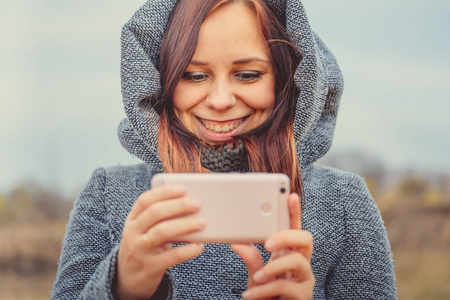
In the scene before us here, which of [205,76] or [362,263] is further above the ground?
[205,76]

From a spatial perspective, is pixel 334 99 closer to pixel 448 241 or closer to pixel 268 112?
pixel 268 112

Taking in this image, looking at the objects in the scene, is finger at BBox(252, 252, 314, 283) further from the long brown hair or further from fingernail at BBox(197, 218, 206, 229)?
the long brown hair

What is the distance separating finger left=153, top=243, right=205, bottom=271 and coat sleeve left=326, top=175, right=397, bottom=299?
592mm

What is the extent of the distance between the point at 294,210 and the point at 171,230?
0.22 m

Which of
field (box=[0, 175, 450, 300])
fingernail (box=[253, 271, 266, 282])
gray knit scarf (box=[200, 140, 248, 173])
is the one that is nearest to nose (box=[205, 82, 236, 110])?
gray knit scarf (box=[200, 140, 248, 173])

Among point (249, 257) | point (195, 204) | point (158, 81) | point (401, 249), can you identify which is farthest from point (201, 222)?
point (401, 249)

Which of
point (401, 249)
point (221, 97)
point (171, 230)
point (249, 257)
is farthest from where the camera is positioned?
point (401, 249)

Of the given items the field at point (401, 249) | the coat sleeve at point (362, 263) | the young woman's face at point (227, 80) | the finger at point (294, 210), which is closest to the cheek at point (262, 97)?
the young woman's face at point (227, 80)

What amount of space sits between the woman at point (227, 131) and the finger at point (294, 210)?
34 centimetres

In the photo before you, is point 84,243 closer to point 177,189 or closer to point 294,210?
point 177,189

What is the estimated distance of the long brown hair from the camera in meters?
1.28

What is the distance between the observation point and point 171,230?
0.85 m

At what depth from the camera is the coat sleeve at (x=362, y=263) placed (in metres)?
1.32

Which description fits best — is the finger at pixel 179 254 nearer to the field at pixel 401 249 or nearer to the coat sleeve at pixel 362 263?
the coat sleeve at pixel 362 263
